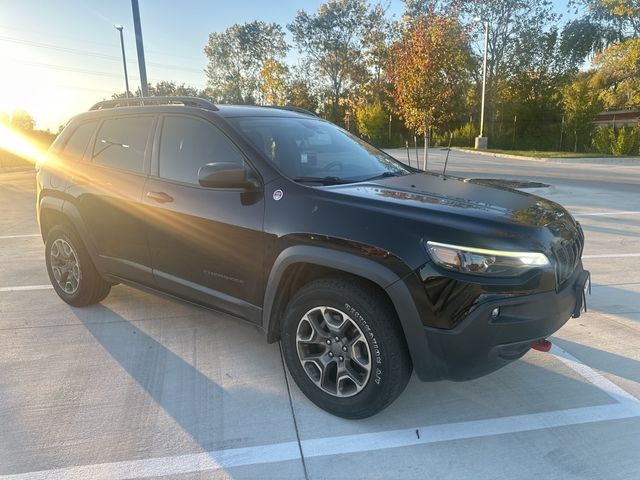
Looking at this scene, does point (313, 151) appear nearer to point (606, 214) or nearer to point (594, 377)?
point (594, 377)

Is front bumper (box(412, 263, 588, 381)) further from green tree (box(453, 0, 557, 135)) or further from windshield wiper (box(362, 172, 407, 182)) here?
green tree (box(453, 0, 557, 135))

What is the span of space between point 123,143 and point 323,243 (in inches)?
86.3

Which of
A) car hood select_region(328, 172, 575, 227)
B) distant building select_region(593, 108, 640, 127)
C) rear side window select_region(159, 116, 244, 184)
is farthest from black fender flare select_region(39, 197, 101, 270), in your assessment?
distant building select_region(593, 108, 640, 127)

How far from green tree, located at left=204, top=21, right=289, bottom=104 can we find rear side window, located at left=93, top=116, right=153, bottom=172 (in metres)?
54.8

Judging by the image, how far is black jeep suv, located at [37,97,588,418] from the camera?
242cm

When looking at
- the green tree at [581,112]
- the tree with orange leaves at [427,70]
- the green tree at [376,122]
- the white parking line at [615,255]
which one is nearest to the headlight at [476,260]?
the white parking line at [615,255]

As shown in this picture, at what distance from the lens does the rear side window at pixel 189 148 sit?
10.9 ft

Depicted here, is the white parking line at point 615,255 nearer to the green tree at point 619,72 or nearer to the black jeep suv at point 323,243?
the black jeep suv at point 323,243

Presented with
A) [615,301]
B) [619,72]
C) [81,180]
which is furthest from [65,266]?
[619,72]

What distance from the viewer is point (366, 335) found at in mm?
2625

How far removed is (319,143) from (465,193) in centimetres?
122

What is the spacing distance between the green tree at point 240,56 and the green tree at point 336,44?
302 inches

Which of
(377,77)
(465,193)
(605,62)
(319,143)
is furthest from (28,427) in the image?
(377,77)

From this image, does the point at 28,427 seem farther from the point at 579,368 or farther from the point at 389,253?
the point at 579,368
